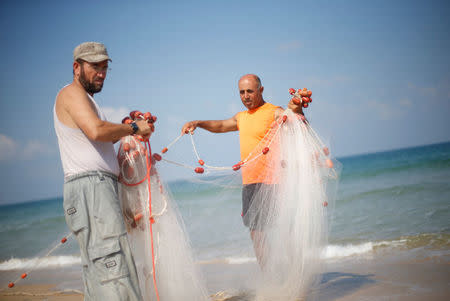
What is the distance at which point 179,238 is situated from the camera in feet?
9.77

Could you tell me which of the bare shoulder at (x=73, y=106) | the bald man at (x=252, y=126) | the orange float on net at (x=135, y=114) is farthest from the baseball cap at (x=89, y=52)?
the bald man at (x=252, y=126)

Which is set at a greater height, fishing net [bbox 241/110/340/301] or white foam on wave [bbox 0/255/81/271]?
fishing net [bbox 241/110/340/301]

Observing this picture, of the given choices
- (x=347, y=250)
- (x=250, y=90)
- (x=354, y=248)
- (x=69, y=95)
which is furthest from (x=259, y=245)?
(x=354, y=248)

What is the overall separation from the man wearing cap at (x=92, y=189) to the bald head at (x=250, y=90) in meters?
1.62

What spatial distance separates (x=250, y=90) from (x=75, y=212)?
2136 millimetres

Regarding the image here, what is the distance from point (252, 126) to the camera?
12.1 feet

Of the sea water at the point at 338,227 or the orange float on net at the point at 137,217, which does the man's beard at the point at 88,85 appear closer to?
the sea water at the point at 338,227

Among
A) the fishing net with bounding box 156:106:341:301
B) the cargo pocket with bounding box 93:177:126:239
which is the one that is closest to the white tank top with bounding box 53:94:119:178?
the cargo pocket with bounding box 93:177:126:239

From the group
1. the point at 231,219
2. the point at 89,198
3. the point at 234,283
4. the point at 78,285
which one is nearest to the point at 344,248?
the point at 234,283

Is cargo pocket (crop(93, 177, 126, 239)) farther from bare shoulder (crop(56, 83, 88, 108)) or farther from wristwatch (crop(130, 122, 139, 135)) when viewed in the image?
bare shoulder (crop(56, 83, 88, 108))

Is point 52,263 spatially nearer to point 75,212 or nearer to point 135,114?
point 135,114

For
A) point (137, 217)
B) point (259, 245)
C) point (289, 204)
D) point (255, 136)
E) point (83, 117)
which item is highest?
point (83, 117)

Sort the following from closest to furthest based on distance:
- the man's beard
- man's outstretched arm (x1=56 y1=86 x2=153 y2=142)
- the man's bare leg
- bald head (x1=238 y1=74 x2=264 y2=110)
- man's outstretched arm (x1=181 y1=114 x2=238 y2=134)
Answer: man's outstretched arm (x1=56 y1=86 x2=153 y2=142), the man's beard, the man's bare leg, bald head (x1=238 y1=74 x2=264 y2=110), man's outstretched arm (x1=181 y1=114 x2=238 y2=134)

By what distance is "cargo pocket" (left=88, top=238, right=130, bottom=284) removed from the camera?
220cm
